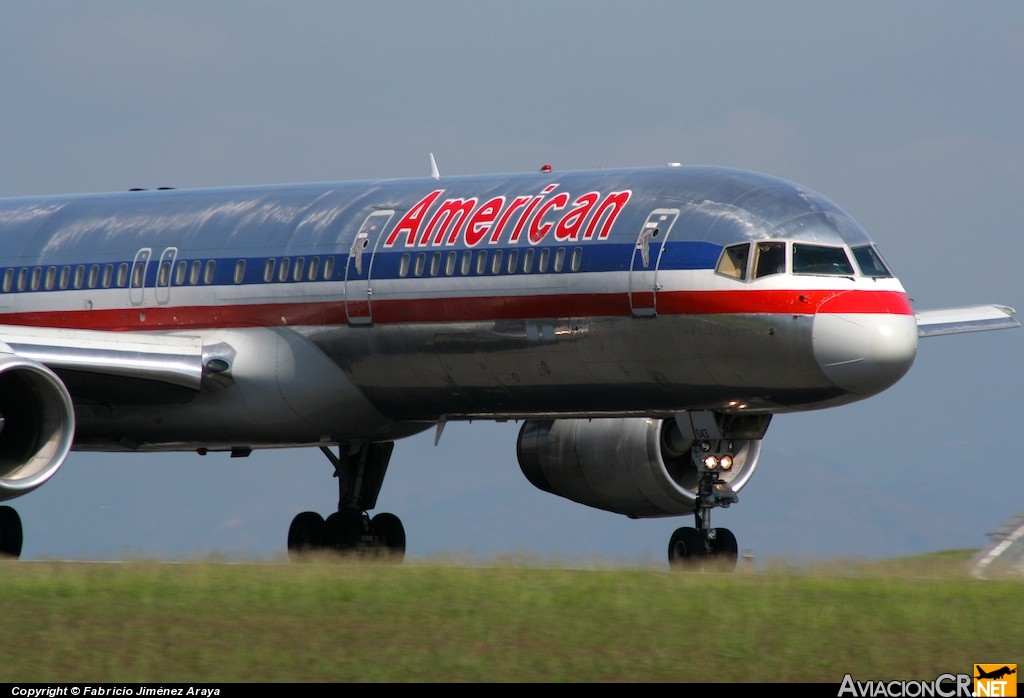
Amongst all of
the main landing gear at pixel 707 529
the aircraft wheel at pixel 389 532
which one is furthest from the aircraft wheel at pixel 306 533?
the main landing gear at pixel 707 529

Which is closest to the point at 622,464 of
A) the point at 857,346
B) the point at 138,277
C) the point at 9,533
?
the point at 857,346

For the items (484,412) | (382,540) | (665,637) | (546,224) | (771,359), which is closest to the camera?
(665,637)

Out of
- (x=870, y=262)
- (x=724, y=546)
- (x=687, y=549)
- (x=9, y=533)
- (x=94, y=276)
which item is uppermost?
(x=94, y=276)

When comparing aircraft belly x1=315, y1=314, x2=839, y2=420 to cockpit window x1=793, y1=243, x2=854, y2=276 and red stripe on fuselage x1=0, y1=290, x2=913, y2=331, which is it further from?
cockpit window x1=793, y1=243, x2=854, y2=276

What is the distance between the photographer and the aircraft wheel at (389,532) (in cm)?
3116

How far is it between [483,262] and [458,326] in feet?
2.82

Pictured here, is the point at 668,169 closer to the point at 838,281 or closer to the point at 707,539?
the point at 838,281

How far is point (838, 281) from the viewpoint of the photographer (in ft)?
77.0

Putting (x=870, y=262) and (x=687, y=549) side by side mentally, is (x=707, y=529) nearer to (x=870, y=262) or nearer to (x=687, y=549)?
(x=687, y=549)

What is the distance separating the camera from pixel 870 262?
24.1 meters

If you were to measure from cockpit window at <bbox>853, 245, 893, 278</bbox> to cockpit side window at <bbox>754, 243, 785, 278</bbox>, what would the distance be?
1013 mm

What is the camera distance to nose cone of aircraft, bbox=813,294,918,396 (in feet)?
75.7

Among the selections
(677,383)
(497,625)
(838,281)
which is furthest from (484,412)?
(497,625)

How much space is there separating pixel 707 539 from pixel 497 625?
8650 millimetres
